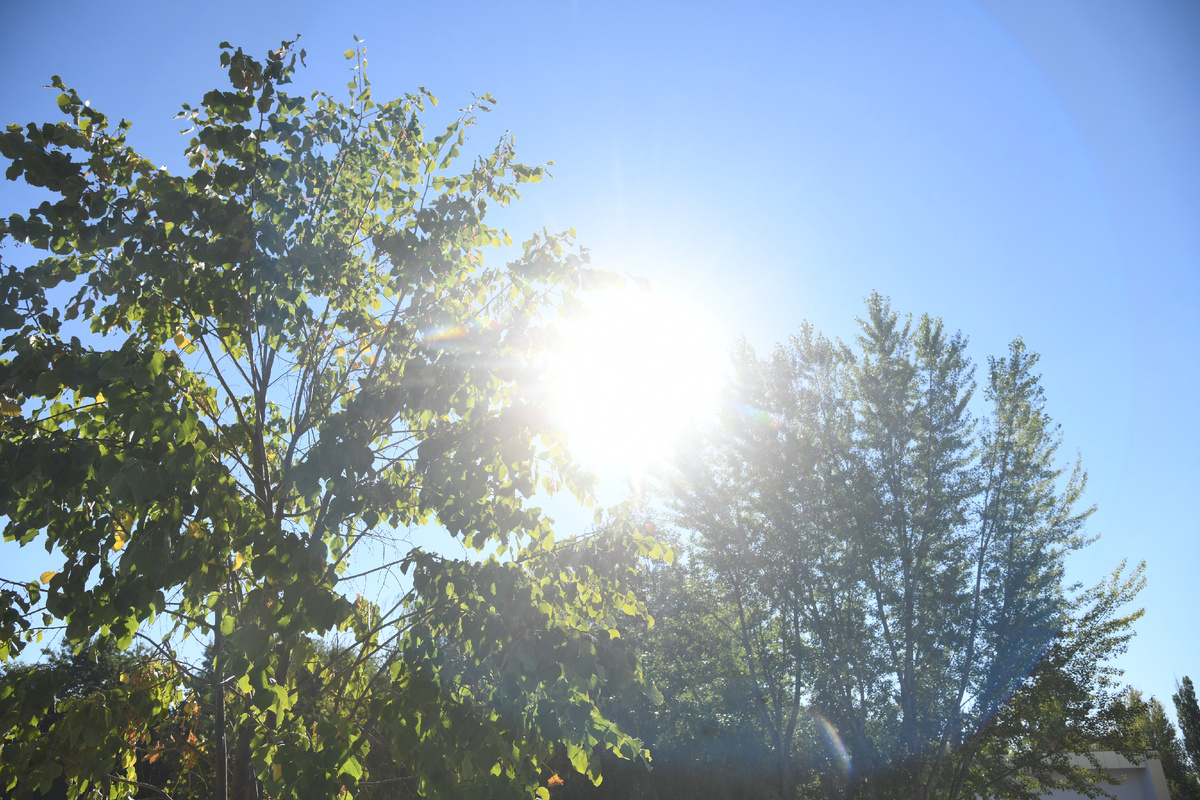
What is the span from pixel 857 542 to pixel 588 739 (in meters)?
14.8

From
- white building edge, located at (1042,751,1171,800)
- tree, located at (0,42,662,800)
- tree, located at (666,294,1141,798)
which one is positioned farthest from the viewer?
white building edge, located at (1042,751,1171,800)

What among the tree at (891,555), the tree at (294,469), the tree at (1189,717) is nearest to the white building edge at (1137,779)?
the tree at (1189,717)

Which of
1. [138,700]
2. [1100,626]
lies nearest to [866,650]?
[1100,626]

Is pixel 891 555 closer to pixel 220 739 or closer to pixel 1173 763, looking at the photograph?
pixel 220 739

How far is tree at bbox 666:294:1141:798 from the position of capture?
14.8m

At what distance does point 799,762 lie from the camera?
16938 millimetres

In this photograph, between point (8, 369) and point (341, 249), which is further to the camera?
point (341, 249)

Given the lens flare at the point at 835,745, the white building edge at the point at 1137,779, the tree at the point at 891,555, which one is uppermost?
the tree at the point at 891,555

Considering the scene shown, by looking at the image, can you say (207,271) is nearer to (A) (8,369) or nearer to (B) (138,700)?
(A) (8,369)

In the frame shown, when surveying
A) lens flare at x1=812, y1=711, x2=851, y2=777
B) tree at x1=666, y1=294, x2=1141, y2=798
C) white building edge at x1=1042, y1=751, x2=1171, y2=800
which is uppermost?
tree at x1=666, y1=294, x2=1141, y2=798

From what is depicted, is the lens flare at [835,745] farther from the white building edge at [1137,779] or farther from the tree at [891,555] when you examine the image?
the white building edge at [1137,779]

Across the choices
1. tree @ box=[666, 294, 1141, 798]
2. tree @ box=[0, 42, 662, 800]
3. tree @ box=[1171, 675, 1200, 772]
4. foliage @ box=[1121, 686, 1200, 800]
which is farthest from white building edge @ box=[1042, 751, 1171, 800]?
tree @ box=[0, 42, 662, 800]

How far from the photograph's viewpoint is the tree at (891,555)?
14836mm

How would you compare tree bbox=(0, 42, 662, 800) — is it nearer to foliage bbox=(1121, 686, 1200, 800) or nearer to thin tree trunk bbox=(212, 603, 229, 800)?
thin tree trunk bbox=(212, 603, 229, 800)
